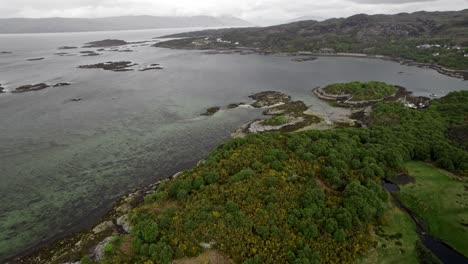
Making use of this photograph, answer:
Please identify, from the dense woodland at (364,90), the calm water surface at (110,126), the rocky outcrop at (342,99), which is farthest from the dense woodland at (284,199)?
the dense woodland at (364,90)

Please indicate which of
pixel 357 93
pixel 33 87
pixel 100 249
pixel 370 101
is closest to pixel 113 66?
pixel 33 87

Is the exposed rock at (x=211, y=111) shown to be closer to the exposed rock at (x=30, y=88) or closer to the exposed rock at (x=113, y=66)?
the exposed rock at (x=30, y=88)

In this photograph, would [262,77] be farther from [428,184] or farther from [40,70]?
[40,70]

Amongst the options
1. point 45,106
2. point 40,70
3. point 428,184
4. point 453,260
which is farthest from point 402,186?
point 40,70

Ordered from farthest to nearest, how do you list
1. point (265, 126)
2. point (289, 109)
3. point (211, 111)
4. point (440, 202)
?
point (211, 111) < point (289, 109) < point (265, 126) < point (440, 202)

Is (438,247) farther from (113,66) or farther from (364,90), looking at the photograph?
(113,66)

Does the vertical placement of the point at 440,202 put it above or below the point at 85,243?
above
